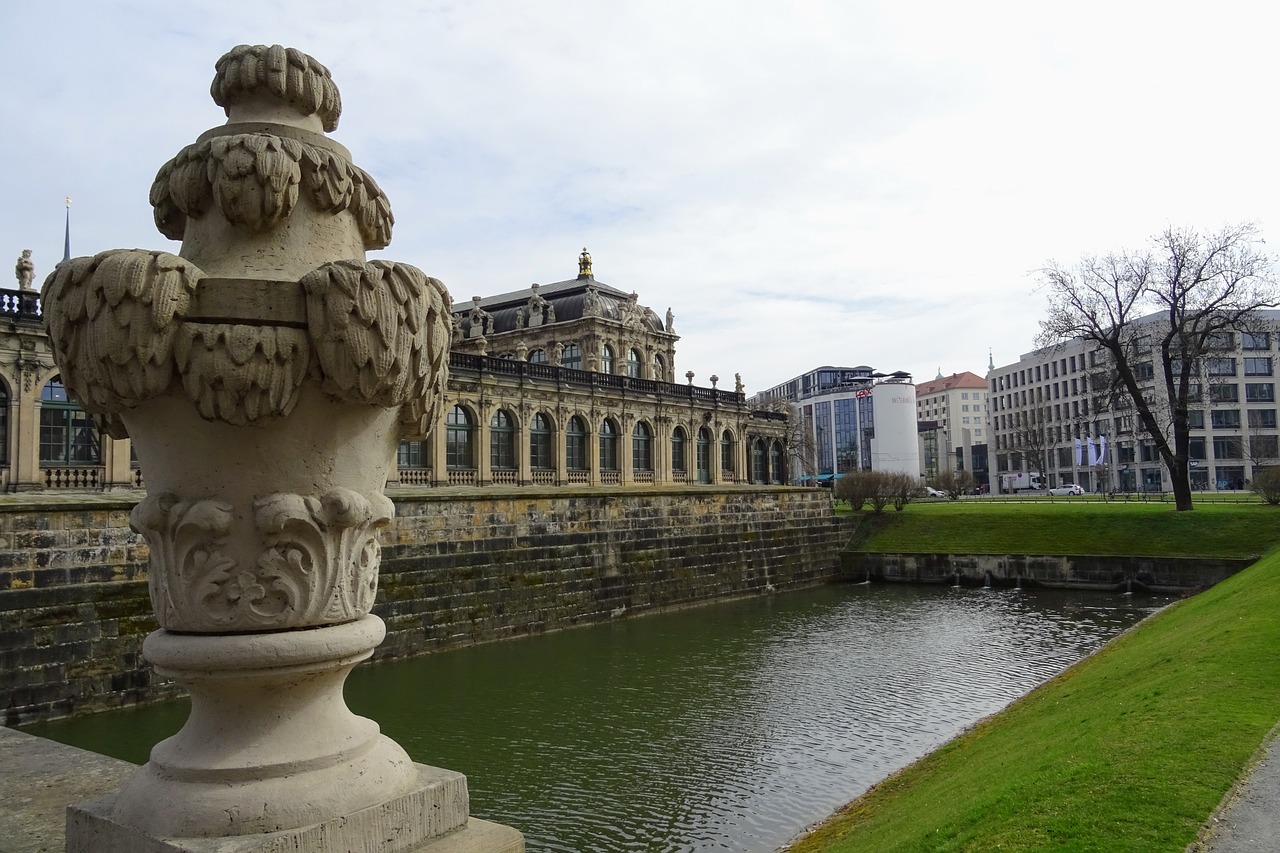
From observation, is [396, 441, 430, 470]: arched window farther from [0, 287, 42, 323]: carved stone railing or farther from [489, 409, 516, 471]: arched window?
[0, 287, 42, 323]: carved stone railing

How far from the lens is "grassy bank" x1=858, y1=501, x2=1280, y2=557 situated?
97.6ft

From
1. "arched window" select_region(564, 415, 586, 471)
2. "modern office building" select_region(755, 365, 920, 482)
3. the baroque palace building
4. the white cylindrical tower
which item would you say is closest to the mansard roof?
"modern office building" select_region(755, 365, 920, 482)

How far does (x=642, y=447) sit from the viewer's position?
37.4 m

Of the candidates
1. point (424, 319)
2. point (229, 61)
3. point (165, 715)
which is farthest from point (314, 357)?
point (165, 715)

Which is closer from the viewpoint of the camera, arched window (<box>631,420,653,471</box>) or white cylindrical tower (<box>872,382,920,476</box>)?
arched window (<box>631,420,653,471</box>)

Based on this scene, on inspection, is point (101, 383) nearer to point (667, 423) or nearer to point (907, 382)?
point (667, 423)

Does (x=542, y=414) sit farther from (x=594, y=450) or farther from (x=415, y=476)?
(x=415, y=476)

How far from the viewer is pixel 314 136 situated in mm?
3000

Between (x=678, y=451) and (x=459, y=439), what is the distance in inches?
495

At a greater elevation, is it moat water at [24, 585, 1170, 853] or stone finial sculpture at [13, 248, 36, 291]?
stone finial sculpture at [13, 248, 36, 291]

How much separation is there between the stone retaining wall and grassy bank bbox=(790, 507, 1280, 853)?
17.5 metres

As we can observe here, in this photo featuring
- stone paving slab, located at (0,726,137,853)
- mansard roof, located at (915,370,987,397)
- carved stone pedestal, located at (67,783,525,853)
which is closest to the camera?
carved stone pedestal, located at (67,783,525,853)

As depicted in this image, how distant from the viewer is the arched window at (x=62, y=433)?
19.9 m

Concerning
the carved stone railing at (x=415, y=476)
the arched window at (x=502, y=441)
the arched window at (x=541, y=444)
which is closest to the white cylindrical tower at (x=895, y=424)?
the arched window at (x=541, y=444)
